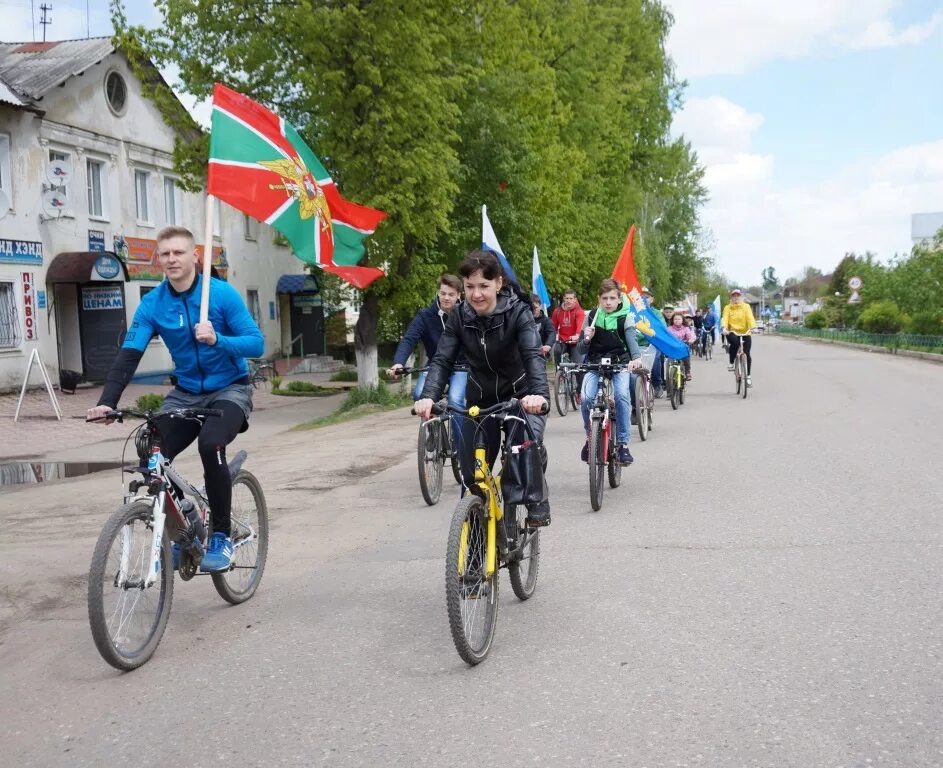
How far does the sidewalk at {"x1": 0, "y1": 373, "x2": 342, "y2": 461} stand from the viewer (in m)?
15.0

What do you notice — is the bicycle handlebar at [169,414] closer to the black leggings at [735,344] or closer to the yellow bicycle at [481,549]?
the yellow bicycle at [481,549]

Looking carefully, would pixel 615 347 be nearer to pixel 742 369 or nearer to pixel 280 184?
pixel 280 184

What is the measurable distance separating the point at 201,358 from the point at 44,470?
8.15m

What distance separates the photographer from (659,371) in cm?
1694

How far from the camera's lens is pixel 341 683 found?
443cm

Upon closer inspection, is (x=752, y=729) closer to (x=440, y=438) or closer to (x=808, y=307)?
(x=440, y=438)

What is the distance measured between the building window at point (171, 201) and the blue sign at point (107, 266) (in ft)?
18.4

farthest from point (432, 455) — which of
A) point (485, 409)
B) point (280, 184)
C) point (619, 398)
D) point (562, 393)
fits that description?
point (562, 393)

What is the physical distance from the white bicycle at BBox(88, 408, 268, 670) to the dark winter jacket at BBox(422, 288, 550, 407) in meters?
1.17

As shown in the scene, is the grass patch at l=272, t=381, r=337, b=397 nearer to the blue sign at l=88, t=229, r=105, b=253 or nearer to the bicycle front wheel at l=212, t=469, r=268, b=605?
the blue sign at l=88, t=229, r=105, b=253

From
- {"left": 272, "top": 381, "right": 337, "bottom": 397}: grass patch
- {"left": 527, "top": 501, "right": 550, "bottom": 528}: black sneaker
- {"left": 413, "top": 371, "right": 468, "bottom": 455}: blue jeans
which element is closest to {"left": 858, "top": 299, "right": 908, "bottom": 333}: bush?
{"left": 272, "top": 381, "right": 337, "bottom": 397}: grass patch

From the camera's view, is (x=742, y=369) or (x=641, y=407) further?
(x=742, y=369)

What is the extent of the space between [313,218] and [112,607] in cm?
491

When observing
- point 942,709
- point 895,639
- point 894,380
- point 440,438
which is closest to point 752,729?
point 942,709
